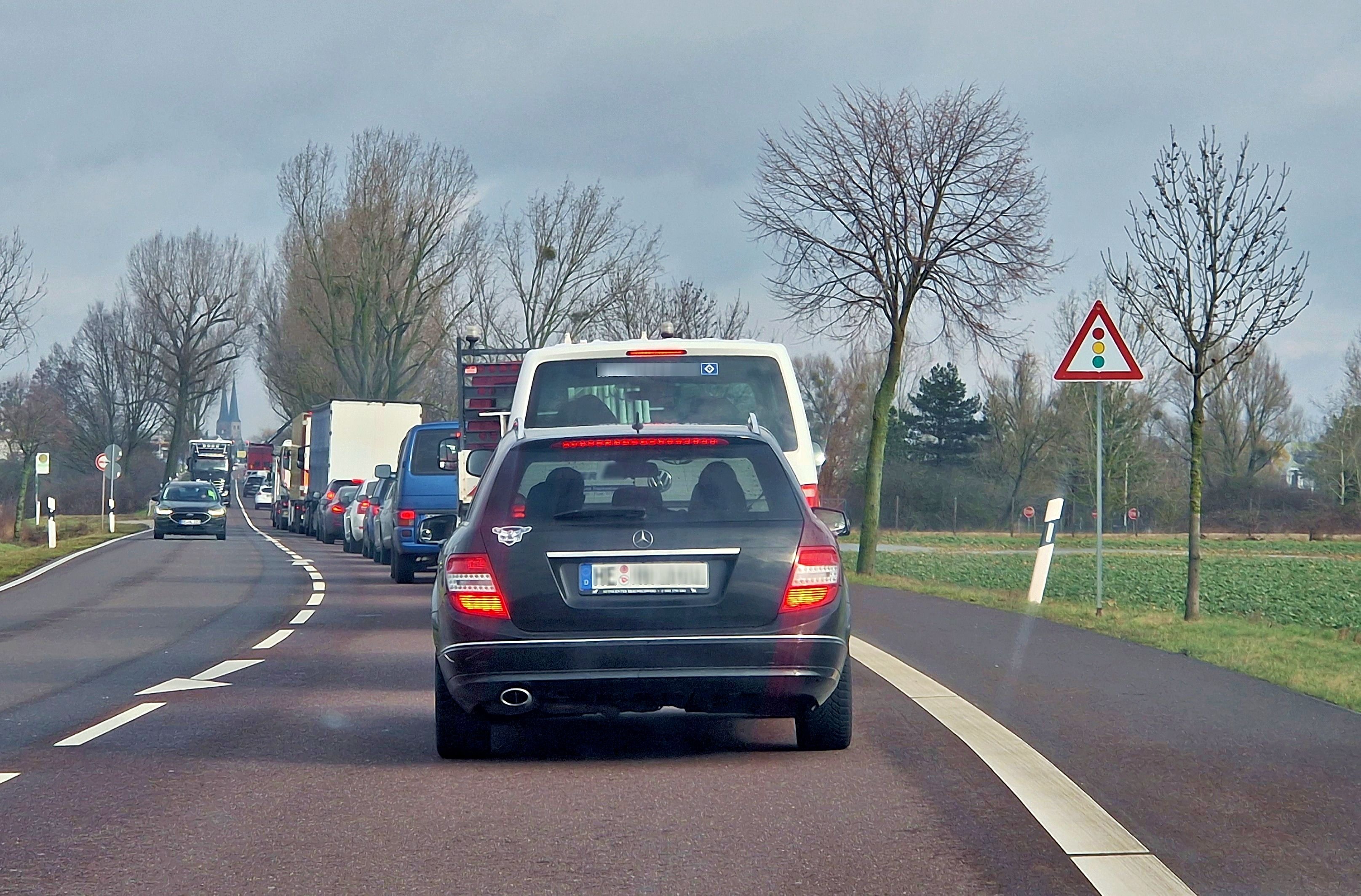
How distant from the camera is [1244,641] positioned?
41.3 feet

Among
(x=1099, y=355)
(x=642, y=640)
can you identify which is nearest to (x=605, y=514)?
(x=642, y=640)

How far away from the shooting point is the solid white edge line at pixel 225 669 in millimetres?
A: 10250

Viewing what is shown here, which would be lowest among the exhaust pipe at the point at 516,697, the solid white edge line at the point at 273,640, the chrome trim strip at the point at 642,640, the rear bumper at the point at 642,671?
the solid white edge line at the point at 273,640

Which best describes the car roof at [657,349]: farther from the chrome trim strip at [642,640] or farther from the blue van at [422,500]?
the blue van at [422,500]

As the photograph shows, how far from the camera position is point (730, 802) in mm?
5820

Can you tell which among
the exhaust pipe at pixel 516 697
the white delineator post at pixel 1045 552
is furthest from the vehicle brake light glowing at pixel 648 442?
the white delineator post at pixel 1045 552

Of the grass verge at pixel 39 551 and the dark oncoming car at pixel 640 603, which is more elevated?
the dark oncoming car at pixel 640 603

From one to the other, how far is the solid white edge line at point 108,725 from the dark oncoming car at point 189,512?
33.2 metres

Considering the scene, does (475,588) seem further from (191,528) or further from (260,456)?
(260,456)

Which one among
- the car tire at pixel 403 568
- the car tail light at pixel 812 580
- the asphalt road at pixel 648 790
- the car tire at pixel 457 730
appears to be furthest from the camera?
the car tire at pixel 403 568

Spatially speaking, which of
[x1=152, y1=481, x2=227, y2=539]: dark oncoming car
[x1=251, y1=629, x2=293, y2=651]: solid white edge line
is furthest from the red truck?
[x1=251, y1=629, x2=293, y2=651]: solid white edge line

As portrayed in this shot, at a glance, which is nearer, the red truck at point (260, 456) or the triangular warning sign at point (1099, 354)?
the triangular warning sign at point (1099, 354)

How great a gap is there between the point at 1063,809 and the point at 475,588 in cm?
246

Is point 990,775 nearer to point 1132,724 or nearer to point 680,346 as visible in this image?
point 1132,724
